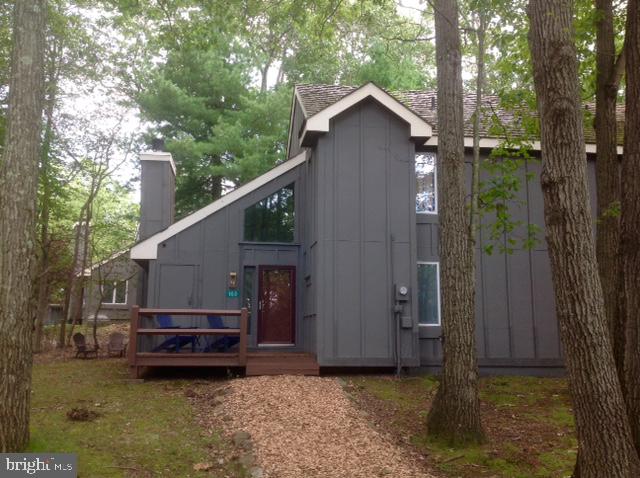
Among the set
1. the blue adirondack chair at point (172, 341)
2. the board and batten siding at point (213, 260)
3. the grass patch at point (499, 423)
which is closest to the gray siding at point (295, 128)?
the board and batten siding at point (213, 260)

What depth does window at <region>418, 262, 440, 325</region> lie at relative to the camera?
11.4m

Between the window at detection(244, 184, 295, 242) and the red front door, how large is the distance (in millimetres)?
745

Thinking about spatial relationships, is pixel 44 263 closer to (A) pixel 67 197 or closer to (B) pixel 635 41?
(A) pixel 67 197

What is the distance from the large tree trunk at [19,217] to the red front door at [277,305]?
7257 mm

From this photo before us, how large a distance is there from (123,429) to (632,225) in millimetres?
5974

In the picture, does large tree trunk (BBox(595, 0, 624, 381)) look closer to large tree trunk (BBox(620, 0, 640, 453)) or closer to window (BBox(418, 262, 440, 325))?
window (BBox(418, 262, 440, 325))

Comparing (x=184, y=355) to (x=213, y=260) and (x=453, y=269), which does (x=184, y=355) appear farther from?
(x=453, y=269)

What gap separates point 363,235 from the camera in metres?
11.0

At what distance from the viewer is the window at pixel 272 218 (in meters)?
12.8

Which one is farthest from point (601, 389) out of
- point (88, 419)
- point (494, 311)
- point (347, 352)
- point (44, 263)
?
point (44, 263)

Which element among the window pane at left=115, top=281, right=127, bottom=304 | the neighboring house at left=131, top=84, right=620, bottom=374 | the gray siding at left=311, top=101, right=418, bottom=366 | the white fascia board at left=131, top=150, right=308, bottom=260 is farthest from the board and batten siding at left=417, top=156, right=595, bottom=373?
the window pane at left=115, top=281, right=127, bottom=304

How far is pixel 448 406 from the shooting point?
641 cm

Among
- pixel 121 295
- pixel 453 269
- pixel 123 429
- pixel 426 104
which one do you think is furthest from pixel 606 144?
pixel 121 295

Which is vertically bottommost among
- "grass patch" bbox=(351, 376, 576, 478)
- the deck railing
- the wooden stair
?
"grass patch" bbox=(351, 376, 576, 478)
